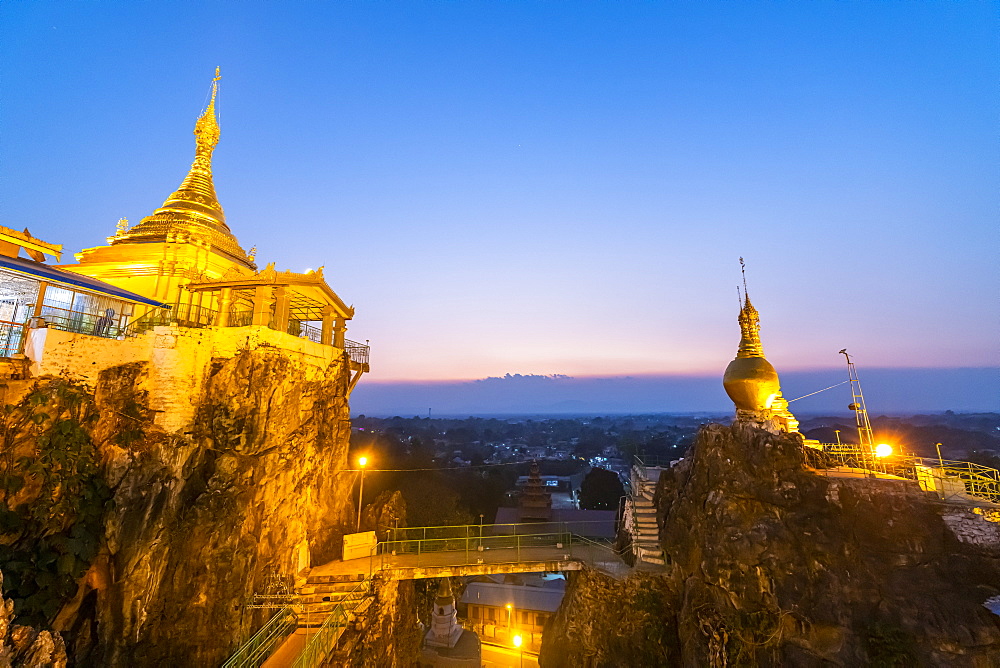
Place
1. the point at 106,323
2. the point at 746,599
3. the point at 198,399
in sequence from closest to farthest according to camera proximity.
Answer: the point at 746,599
the point at 198,399
the point at 106,323

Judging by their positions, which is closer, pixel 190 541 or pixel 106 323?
pixel 190 541

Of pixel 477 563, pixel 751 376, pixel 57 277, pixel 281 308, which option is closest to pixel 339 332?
pixel 281 308

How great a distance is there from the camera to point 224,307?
22141mm

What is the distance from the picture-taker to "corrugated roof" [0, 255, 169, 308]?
15.7 m

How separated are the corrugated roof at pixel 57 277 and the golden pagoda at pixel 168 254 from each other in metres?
2.82

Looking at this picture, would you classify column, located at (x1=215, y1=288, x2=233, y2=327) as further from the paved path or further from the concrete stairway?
the concrete stairway

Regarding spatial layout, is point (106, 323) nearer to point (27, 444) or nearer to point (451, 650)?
point (27, 444)

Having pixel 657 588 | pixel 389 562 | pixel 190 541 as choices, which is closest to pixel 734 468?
pixel 657 588

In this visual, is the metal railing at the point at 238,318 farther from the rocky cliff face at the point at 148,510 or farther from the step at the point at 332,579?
the step at the point at 332,579

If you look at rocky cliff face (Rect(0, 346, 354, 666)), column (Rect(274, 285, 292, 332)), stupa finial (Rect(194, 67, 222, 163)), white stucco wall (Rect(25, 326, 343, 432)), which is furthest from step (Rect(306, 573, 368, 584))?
stupa finial (Rect(194, 67, 222, 163))

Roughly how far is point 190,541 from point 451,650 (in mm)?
21041

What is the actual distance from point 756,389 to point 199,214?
31.8 metres

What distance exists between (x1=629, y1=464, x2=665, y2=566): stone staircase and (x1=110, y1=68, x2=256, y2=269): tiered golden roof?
26.2 m

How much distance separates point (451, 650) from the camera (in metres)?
28.8
